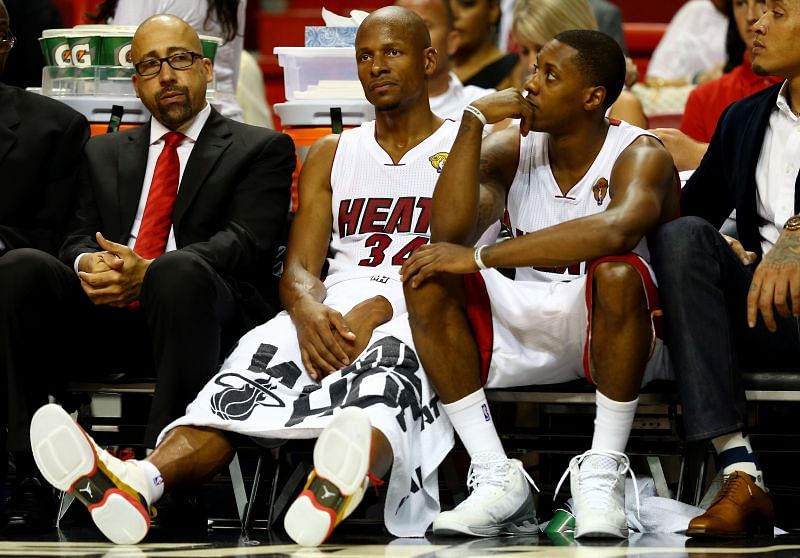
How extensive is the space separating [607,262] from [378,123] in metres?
1.07

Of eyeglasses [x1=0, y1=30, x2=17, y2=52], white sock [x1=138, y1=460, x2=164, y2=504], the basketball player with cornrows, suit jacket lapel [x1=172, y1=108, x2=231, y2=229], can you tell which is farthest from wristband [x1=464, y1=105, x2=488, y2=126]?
eyeglasses [x1=0, y1=30, x2=17, y2=52]

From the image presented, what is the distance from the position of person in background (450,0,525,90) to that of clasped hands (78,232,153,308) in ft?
8.55

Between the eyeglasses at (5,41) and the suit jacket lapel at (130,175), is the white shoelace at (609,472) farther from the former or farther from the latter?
the eyeglasses at (5,41)

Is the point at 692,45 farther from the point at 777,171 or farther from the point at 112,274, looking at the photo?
the point at 112,274

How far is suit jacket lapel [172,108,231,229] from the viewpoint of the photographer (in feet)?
12.7

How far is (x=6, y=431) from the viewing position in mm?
3471

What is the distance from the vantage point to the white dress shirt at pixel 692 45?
7484 mm

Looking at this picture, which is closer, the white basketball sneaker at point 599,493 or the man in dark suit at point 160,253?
the white basketball sneaker at point 599,493

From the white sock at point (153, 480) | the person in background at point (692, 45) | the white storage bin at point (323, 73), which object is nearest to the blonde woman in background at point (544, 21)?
the white storage bin at point (323, 73)

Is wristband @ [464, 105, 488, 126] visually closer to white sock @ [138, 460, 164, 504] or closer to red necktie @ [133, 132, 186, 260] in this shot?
red necktie @ [133, 132, 186, 260]

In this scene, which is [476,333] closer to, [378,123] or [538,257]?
[538,257]

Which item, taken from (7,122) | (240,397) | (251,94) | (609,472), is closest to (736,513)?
(609,472)

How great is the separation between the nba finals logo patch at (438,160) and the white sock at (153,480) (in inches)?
50.3

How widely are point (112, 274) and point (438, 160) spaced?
101 cm
